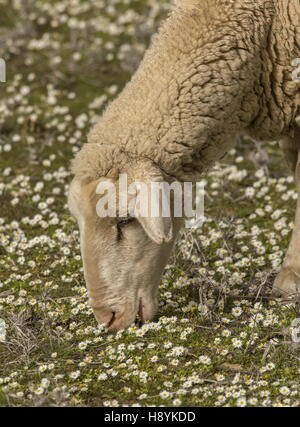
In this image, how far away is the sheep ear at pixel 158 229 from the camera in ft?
17.7

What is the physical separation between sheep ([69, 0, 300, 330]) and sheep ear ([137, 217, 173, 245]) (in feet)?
0.04

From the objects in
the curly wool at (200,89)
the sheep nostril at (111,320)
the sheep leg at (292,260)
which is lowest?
the sheep nostril at (111,320)

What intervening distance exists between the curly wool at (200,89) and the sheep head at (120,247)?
0.17m

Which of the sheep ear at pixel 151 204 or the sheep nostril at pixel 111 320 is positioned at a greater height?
the sheep ear at pixel 151 204

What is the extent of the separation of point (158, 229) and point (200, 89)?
1.20 m

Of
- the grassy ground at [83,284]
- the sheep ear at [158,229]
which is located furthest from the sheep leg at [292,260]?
the sheep ear at [158,229]

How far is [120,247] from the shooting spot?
5.80 meters

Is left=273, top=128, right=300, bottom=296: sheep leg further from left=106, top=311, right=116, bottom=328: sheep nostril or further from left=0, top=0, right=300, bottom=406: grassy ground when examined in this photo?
left=106, top=311, right=116, bottom=328: sheep nostril

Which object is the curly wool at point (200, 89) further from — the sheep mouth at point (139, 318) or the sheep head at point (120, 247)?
the sheep mouth at point (139, 318)

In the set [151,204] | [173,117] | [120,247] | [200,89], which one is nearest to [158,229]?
[151,204]

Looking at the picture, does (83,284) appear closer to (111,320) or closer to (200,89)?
(111,320)

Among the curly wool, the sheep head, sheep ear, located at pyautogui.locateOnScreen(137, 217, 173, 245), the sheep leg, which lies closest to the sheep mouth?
the sheep head

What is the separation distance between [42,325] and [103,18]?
7.57 meters

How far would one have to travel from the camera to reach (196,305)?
251 inches
